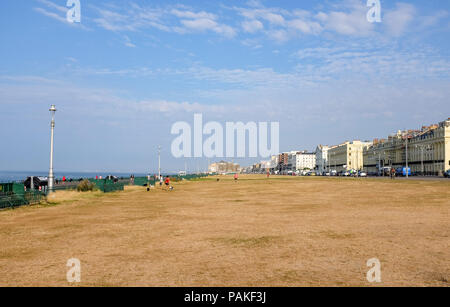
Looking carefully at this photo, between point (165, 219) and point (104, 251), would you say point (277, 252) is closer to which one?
point (104, 251)

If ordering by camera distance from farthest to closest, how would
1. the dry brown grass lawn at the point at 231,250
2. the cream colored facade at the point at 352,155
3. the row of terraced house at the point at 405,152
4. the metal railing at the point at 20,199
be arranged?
1. the cream colored facade at the point at 352,155
2. the row of terraced house at the point at 405,152
3. the metal railing at the point at 20,199
4. the dry brown grass lawn at the point at 231,250

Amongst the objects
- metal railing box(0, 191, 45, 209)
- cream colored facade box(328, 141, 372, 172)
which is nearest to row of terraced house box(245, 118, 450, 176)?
cream colored facade box(328, 141, 372, 172)

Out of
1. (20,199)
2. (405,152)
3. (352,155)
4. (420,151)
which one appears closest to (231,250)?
(20,199)

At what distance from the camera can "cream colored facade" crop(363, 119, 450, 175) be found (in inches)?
3907

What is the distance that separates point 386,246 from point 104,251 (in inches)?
282

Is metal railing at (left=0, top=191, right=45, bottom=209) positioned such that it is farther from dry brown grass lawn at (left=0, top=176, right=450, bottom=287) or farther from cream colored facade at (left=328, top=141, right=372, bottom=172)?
cream colored facade at (left=328, top=141, right=372, bottom=172)

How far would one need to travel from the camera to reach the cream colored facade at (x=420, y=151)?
326 ft

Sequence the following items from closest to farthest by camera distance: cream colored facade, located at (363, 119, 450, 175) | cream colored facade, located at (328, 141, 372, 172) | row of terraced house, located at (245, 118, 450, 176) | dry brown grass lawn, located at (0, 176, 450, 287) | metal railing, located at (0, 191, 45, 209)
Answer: dry brown grass lawn, located at (0, 176, 450, 287)
metal railing, located at (0, 191, 45, 209)
cream colored facade, located at (363, 119, 450, 175)
row of terraced house, located at (245, 118, 450, 176)
cream colored facade, located at (328, 141, 372, 172)

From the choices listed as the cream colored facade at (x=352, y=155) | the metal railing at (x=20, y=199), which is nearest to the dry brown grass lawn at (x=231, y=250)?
the metal railing at (x=20, y=199)

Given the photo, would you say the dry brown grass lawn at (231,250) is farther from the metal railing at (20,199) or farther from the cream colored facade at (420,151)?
the cream colored facade at (420,151)
